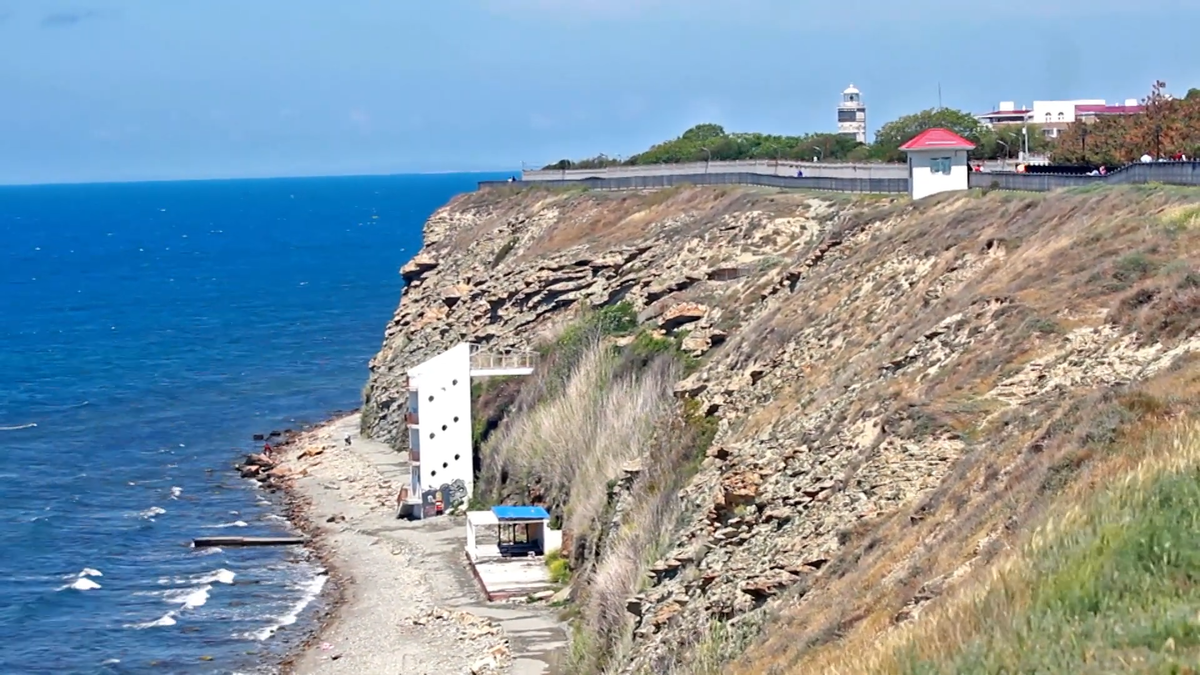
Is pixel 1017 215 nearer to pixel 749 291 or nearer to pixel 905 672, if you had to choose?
pixel 749 291

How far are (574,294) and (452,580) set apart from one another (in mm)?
21381

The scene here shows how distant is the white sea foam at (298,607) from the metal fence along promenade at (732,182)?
2431 centimetres

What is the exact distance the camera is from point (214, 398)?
9194cm

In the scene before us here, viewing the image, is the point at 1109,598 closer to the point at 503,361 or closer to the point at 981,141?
the point at 503,361

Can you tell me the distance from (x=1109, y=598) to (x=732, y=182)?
62.6m

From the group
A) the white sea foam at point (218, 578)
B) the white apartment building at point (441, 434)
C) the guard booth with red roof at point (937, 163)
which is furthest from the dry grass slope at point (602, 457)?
the white sea foam at point (218, 578)

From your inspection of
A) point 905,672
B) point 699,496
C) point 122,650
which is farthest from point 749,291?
point 905,672

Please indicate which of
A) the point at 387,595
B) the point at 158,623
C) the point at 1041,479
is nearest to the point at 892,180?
the point at 387,595

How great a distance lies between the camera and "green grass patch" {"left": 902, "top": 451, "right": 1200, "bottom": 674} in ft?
44.7

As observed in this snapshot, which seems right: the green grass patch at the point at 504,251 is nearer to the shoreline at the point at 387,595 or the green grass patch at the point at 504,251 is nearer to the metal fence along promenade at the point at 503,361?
the shoreline at the point at 387,595

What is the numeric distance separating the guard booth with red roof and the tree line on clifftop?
12.4 meters

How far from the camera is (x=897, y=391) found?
32406 mm

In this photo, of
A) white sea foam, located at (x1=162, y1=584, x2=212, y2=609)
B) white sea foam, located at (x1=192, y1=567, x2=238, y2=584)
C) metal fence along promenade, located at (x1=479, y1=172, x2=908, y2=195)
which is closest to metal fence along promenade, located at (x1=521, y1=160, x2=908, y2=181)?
metal fence along promenade, located at (x1=479, y1=172, x2=908, y2=195)

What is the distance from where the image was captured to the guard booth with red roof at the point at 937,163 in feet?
169
